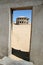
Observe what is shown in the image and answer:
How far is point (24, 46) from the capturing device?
845cm

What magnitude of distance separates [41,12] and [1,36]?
1772 mm

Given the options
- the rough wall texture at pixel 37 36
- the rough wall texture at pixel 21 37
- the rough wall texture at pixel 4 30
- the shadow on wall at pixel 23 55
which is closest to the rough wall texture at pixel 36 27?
the rough wall texture at pixel 37 36

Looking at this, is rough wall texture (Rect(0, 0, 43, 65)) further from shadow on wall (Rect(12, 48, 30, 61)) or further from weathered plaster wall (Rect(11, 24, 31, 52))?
weathered plaster wall (Rect(11, 24, 31, 52))

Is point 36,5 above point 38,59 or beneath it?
above

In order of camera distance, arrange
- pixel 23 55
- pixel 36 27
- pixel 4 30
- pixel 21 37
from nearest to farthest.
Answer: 1. pixel 36 27
2. pixel 4 30
3. pixel 23 55
4. pixel 21 37

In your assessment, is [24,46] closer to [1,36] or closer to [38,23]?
[1,36]

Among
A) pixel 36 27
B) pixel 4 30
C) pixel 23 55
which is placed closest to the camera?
pixel 36 27

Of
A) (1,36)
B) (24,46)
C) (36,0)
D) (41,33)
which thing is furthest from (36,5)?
(24,46)

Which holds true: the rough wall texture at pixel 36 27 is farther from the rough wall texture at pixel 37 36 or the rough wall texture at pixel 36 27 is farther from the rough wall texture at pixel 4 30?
the rough wall texture at pixel 4 30

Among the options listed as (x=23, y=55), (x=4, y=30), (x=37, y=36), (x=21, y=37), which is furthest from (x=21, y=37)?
(x=37, y=36)

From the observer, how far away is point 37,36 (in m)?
3.81

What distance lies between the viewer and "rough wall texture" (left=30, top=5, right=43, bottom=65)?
3754mm

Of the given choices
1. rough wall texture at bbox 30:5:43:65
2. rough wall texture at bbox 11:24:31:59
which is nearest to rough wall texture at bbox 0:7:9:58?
rough wall texture at bbox 30:5:43:65

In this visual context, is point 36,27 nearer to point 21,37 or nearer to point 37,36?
point 37,36
